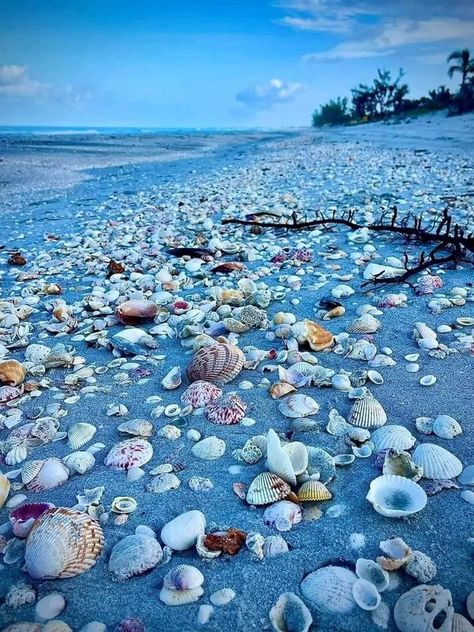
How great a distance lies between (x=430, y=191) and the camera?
752 cm

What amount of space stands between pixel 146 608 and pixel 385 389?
1.49 metres

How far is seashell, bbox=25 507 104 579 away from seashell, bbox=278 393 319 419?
985mm

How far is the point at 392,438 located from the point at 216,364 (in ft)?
3.19

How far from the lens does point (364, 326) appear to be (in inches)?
113

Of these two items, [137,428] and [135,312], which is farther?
[135,312]

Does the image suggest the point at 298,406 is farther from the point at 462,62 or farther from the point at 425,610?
the point at 462,62

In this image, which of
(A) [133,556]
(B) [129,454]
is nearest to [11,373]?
(B) [129,454]

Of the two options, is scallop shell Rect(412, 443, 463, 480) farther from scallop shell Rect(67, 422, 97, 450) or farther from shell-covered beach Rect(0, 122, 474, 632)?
scallop shell Rect(67, 422, 97, 450)

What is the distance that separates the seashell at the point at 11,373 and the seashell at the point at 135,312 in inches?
33.2

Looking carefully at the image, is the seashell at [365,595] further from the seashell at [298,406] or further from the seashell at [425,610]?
the seashell at [298,406]

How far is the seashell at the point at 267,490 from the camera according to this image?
1602 millimetres

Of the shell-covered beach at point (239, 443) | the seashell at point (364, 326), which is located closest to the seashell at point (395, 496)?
the shell-covered beach at point (239, 443)

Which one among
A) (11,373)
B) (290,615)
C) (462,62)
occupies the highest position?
(462,62)

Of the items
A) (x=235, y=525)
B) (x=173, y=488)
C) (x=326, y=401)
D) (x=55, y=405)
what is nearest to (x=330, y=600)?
(x=235, y=525)
